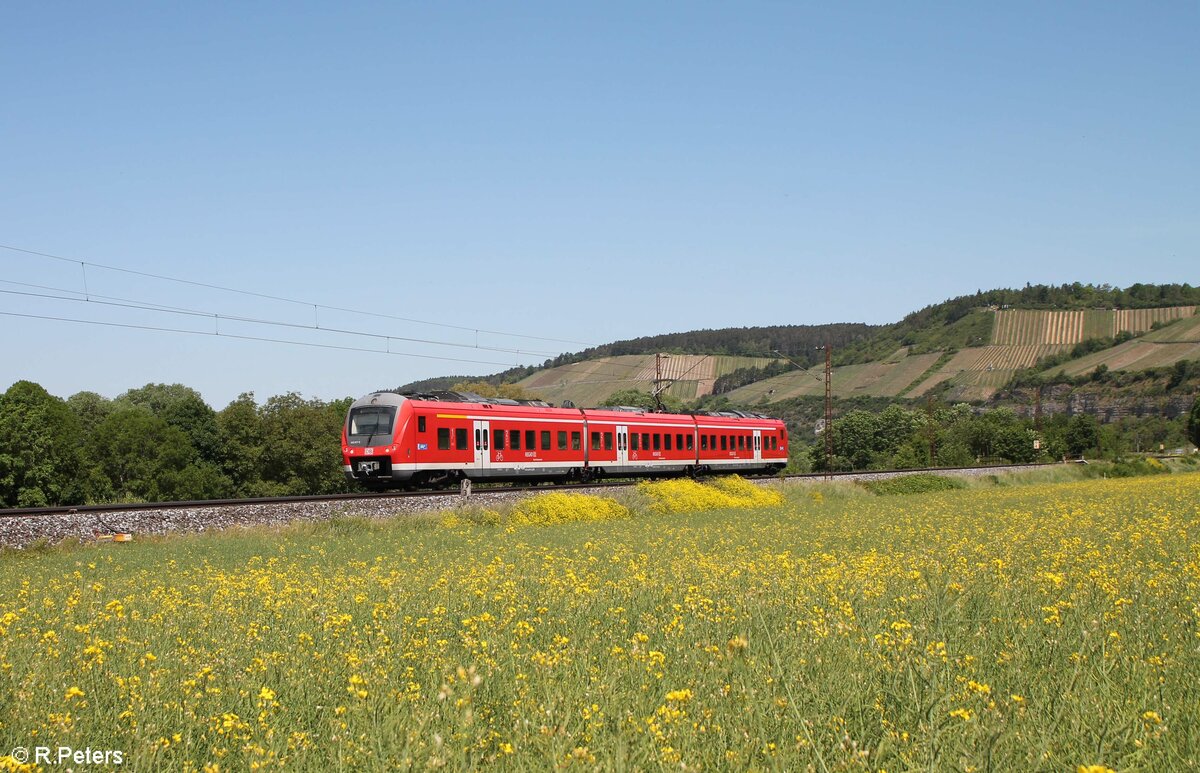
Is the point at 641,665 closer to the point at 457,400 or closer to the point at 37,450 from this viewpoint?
the point at 457,400

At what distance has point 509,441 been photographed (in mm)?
30906

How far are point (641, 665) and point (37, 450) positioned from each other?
6482 centimetres

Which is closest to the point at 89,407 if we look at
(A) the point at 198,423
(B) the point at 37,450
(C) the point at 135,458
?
(A) the point at 198,423

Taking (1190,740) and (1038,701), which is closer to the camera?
(1190,740)

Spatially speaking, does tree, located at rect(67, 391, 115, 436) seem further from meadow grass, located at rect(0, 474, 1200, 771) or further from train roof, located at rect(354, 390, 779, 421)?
meadow grass, located at rect(0, 474, 1200, 771)

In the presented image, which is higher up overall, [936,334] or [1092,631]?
[936,334]

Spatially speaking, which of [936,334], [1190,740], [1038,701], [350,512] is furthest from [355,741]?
[936,334]

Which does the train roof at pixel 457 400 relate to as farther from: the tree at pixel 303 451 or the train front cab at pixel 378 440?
the tree at pixel 303 451

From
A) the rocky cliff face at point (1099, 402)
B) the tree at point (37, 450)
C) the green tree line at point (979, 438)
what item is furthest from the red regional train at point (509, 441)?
the rocky cliff face at point (1099, 402)

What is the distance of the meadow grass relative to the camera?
3.74m

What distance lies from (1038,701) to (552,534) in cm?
1422

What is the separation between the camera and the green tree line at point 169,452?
196 feet

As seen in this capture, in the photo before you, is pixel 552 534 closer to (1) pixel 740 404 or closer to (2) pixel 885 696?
(2) pixel 885 696

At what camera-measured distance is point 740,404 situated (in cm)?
13862
